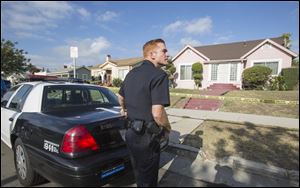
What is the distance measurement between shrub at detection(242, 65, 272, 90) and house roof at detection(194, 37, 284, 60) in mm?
2524

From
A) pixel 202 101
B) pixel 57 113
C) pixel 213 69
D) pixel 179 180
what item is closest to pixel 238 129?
pixel 179 180

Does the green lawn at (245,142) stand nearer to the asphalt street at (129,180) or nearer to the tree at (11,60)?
the asphalt street at (129,180)

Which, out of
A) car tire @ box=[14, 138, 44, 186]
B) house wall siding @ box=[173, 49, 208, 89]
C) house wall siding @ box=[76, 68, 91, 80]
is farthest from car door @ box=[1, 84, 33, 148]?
house wall siding @ box=[76, 68, 91, 80]

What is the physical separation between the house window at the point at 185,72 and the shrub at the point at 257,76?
546 centimetres

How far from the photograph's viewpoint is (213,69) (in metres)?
Result: 20.7

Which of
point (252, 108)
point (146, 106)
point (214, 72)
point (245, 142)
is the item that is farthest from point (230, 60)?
point (146, 106)

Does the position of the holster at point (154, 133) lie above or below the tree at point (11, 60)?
below

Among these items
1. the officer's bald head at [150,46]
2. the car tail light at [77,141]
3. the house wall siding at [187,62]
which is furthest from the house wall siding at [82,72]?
the officer's bald head at [150,46]

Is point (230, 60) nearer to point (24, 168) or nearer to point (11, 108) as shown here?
point (11, 108)

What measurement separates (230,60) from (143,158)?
740 inches

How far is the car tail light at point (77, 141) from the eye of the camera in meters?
2.64

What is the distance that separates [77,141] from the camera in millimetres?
2652

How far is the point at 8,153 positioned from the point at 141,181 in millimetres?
3472

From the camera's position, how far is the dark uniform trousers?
7.77 feet
